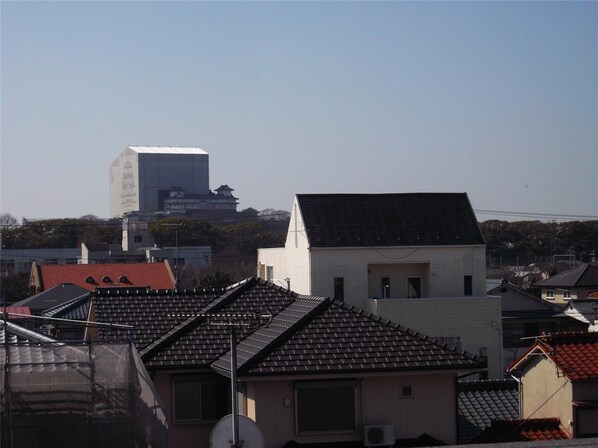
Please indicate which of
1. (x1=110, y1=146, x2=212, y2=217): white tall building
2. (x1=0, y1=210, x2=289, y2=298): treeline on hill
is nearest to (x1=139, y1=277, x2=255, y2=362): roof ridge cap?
(x1=0, y1=210, x2=289, y2=298): treeline on hill

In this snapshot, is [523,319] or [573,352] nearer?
[573,352]

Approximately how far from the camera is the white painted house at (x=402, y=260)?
98.8ft

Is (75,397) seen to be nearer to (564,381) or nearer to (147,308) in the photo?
(147,308)

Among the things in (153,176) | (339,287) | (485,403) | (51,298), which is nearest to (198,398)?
(485,403)

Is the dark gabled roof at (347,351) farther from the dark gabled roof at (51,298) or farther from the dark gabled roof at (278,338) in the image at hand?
the dark gabled roof at (51,298)

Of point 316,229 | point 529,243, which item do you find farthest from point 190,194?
point 316,229

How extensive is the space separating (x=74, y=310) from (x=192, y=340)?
16.9 m

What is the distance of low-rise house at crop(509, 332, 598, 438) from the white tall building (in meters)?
116

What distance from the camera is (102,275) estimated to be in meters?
50.3

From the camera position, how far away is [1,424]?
9.56 metres

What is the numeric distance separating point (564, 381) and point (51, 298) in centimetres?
3281

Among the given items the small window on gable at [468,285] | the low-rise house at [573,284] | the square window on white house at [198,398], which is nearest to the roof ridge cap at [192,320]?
the square window on white house at [198,398]

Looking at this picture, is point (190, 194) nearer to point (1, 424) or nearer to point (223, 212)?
point (223, 212)

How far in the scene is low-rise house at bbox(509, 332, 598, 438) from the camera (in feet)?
44.0
